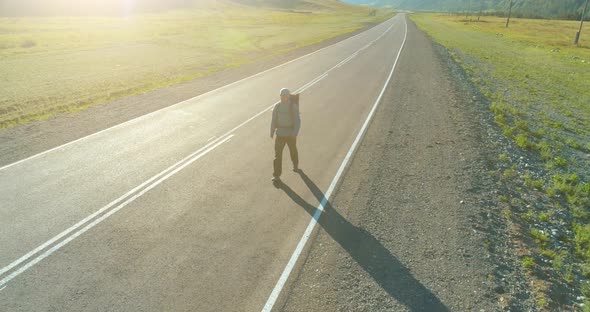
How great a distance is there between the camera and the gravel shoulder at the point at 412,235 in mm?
5148

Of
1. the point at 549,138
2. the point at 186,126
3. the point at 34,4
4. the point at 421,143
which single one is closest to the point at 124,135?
the point at 186,126

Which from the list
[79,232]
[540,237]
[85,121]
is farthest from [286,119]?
[85,121]

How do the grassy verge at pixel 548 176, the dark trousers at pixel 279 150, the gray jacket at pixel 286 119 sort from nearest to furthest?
1. the grassy verge at pixel 548 176
2. the gray jacket at pixel 286 119
3. the dark trousers at pixel 279 150

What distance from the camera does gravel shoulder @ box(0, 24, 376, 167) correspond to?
1018 cm

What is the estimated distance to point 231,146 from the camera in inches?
408

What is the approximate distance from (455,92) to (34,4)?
10654 centimetres

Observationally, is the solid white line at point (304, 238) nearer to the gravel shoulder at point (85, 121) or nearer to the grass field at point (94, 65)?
the gravel shoulder at point (85, 121)

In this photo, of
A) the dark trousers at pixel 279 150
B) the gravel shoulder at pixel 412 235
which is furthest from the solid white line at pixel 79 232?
the gravel shoulder at pixel 412 235

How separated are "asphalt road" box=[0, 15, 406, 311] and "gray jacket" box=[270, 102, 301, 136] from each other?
1.13m

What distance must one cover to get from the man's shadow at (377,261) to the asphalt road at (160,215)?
1.58 ft

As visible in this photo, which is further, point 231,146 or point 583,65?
point 583,65

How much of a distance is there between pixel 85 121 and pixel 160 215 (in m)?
7.58

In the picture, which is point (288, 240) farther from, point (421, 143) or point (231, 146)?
point (421, 143)

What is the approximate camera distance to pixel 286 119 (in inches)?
329
